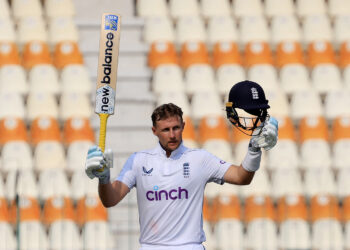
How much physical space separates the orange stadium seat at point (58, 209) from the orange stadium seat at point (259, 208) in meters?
1.68

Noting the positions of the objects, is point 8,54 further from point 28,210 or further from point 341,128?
point 341,128

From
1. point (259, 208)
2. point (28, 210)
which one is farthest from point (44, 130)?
point (259, 208)

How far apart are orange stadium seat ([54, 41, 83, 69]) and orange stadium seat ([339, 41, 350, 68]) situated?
3053mm

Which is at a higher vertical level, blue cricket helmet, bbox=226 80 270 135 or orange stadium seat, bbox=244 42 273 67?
orange stadium seat, bbox=244 42 273 67

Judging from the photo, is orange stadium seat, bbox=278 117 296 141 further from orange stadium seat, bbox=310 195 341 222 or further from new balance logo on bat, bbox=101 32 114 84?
new balance logo on bat, bbox=101 32 114 84

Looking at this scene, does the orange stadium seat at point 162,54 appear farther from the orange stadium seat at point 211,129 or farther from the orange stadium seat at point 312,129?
the orange stadium seat at point 312,129

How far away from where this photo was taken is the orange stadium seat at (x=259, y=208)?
826 centimetres

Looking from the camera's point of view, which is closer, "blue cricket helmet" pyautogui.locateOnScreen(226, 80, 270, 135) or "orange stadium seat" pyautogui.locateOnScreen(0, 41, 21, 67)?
"blue cricket helmet" pyautogui.locateOnScreen(226, 80, 270, 135)

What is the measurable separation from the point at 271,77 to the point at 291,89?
0.86ft

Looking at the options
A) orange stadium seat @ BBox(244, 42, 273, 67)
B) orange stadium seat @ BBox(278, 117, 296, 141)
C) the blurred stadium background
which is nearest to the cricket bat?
the blurred stadium background

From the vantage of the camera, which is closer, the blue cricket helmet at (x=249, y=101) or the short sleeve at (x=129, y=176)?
the blue cricket helmet at (x=249, y=101)

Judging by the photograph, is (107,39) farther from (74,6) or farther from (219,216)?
(74,6)

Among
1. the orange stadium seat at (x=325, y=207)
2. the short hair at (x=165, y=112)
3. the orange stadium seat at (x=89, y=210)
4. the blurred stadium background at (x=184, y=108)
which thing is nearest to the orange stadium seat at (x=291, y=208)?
the blurred stadium background at (x=184, y=108)

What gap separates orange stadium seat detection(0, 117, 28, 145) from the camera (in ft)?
28.9
